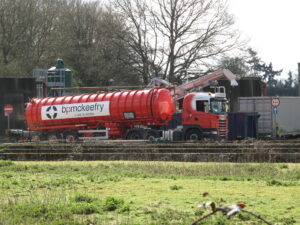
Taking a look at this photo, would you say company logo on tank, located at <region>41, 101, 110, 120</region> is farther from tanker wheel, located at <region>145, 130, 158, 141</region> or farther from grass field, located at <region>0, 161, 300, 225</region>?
grass field, located at <region>0, 161, 300, 225</region>

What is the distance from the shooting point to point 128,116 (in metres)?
36.6

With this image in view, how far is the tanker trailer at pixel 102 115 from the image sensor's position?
36.1 m

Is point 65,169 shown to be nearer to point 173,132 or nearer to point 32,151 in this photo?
point 32,151

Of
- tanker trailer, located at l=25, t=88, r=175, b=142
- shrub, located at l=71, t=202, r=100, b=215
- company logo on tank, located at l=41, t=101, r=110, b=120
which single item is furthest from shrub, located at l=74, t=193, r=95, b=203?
company logo on tank, located at l=41, t=101, r=110, b=120

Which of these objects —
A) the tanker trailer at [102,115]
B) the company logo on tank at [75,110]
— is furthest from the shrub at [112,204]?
the company logo on tank at [75,110]

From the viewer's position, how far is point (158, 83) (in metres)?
43.3

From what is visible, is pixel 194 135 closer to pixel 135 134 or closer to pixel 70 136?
pixel 135 134

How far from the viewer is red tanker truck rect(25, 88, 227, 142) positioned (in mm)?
34281

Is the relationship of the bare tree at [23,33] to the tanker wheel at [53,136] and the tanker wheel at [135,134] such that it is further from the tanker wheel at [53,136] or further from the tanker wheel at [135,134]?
the tanker wheel at [135,134]

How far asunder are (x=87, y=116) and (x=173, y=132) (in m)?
6.25

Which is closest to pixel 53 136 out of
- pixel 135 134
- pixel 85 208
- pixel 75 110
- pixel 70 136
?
pixel 70 136

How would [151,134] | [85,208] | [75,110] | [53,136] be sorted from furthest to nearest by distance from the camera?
[53,136] < [75,110] < [151,134] < [85,208]

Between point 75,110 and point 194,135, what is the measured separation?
835 centimetres

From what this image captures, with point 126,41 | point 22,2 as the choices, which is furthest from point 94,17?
point 126,41
